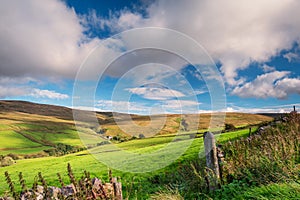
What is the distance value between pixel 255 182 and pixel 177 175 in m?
5.17

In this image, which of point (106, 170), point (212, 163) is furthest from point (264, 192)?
point (106, 170)

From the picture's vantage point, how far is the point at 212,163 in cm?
927

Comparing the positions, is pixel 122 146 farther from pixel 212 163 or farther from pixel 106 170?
pixel 212 163

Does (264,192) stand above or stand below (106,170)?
above

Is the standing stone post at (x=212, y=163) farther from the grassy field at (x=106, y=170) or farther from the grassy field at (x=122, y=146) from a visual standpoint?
the grassy field at (x=122, y=146)

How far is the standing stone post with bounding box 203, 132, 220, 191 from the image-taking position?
9.00m

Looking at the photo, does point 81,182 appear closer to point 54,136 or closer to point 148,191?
point 148,191

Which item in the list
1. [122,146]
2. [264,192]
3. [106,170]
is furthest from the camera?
[122,146]

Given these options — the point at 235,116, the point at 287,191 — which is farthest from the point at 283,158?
the point at 235,116

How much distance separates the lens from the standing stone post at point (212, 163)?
9.00 metres

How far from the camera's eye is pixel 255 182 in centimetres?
816

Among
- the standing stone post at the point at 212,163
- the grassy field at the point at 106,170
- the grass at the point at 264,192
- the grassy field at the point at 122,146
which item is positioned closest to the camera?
the grass at the point at 264,192

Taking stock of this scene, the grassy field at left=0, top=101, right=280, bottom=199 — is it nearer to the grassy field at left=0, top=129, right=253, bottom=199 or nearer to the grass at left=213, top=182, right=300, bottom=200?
the grassy field at left=0, top=129, right=253, bottom=199

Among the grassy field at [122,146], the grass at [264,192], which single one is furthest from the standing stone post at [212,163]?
the grassy field at [122,146]
